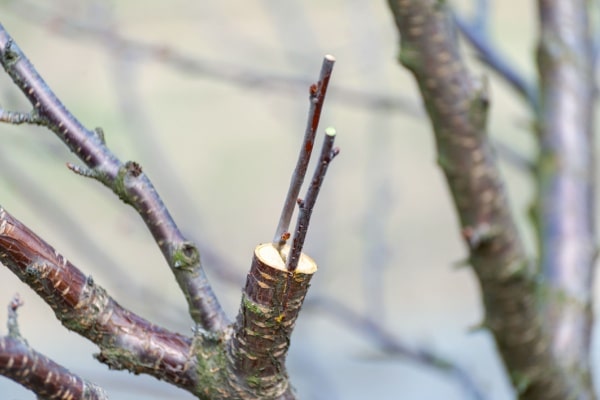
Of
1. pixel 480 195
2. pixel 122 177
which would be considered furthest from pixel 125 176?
A: pixel 480 195

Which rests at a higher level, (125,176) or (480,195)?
(480,195)

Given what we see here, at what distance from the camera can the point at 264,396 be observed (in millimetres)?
413

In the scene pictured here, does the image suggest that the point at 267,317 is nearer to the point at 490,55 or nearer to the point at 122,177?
the point at 122,177

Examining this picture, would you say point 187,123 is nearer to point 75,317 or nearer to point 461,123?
point 461,123

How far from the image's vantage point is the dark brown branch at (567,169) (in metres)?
0.83

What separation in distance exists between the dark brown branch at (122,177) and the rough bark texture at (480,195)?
28 cm

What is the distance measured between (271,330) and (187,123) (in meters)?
2.06

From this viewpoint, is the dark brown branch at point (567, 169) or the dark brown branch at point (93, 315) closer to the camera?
the dark brown branch at point (93, 315)

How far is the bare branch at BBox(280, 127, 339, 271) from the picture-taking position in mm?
306

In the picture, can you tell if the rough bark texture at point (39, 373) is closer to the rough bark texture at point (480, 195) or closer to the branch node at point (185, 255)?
the branch node at point (185, 255)

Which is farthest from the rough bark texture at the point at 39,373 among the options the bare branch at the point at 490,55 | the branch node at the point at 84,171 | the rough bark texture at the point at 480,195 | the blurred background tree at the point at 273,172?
the blurred background tree at the point at 273,172

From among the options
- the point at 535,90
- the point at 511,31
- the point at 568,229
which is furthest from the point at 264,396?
the point at 511,31

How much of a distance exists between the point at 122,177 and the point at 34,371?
0.12m

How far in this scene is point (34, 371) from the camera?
0.32 metres
